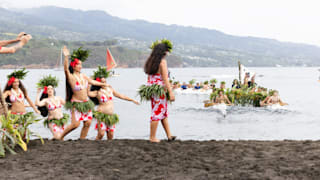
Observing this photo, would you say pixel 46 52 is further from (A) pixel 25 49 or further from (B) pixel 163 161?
(B) pixel 163 161

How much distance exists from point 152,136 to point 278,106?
20.7 meters

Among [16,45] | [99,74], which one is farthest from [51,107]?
[16,45]

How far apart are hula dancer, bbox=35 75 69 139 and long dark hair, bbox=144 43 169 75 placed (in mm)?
2852

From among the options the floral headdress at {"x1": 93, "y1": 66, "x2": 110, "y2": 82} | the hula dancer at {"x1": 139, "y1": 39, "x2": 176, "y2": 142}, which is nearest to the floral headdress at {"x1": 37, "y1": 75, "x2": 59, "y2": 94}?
the floral headdress at {"x1": 93, "y1": 66, "x2": 110, "y2": 82}

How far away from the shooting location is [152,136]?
7.91 meters

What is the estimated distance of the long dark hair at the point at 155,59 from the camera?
784 centimetres

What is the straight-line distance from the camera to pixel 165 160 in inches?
253

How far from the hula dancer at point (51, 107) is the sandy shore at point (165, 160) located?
1.57 meters

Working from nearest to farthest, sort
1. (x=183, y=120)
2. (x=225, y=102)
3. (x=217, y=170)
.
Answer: (x=217, y=170)
(x=225, y=102)
(x=183, y=120)

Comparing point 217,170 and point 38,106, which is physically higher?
point 38,106

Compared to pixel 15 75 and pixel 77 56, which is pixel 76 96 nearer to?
pixel 77 56

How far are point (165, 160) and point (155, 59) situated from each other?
7.58ft

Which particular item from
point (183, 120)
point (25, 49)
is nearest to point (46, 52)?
point (25, 49)

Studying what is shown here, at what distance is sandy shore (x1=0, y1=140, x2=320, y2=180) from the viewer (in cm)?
567
